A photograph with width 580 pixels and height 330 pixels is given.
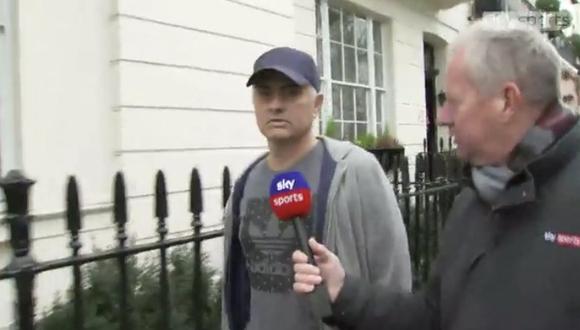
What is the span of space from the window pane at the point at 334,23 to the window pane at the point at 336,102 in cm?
57

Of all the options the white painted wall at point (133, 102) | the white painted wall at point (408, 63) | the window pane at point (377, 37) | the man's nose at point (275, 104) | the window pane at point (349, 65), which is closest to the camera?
the man's nose at point (275, 104)

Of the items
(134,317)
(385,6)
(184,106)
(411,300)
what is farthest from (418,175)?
(385,6)

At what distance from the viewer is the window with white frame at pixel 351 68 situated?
330 inches

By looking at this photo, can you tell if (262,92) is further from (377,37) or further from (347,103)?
(377,37)

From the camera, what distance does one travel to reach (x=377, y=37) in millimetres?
9844

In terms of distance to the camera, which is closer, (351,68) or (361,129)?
(351,68)

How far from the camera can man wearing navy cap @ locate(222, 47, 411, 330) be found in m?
2.48

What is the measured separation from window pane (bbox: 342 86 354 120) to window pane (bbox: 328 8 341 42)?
0.62 m

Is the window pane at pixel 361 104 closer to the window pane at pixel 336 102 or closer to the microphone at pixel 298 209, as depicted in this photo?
the window pane at pixel 336 102

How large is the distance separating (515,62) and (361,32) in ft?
25.6

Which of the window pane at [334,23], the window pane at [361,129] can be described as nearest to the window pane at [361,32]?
the window pane at [334,23]

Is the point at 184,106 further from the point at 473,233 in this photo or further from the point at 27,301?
the point at 473,233

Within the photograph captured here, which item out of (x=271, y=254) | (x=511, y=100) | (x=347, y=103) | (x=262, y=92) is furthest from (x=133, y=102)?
(x=347, y=103)

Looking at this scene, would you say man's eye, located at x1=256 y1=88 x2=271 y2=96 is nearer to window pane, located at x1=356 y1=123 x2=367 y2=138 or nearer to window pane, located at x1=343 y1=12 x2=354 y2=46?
window pane, located at x1=343 y1=12 x2=354 y2=46
